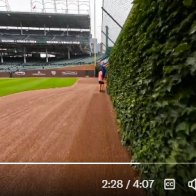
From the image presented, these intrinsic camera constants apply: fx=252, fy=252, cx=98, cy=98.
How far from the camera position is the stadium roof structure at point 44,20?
196 feet

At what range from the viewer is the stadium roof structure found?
5966cm

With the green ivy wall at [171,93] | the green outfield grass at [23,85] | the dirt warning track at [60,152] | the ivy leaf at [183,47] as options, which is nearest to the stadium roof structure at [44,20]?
the green outfield grass at [23,85]

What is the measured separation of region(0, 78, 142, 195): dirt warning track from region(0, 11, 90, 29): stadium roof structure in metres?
56.7

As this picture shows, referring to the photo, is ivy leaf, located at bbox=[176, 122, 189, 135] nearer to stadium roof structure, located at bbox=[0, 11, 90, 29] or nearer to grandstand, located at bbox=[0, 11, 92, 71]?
grandstand, located at bbox=[0, 11, 92, 71]

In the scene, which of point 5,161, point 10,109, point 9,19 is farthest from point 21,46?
point 5,161

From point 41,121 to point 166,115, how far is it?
5022 millimetres

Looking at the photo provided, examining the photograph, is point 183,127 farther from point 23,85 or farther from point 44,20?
point 44,20

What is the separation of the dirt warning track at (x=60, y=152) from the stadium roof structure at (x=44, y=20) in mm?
56667

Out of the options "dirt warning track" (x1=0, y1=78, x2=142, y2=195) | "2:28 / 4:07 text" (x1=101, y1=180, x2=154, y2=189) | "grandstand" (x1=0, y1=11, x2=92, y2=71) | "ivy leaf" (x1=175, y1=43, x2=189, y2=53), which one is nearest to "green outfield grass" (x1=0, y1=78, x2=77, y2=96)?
"dirt warning track" (x1=0, y1=78, x2=142, y2=195)

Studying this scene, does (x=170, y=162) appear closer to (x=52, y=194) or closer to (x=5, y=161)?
(x=52, y=194)

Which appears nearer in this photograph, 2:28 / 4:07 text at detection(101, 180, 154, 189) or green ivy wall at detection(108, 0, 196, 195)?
green ivy wall at detection(108, 0, 196, 195)

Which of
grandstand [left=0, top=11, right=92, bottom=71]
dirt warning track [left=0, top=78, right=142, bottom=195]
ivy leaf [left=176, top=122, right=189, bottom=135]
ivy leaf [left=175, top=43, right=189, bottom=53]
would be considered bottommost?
dirt warning track [left=0, top=78, right=142, bottom=195]

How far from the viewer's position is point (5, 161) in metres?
4.06

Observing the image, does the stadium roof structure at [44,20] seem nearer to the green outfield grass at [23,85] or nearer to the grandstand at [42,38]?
the grandstand at [42,38]
